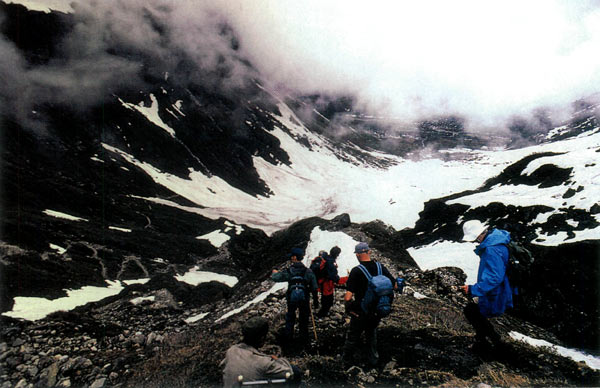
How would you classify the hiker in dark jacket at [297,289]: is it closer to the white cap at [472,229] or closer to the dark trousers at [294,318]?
the dark trousers at [294,318]

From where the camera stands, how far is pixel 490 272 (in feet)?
15.3

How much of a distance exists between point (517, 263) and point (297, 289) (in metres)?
4.02

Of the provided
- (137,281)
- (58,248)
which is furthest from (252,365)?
(58,248)

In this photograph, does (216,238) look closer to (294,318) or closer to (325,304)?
(325,304)

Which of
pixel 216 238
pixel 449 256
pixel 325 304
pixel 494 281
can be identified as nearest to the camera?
pixel 494 281

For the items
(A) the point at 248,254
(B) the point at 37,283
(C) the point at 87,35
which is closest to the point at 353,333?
(B) the point at 37,283

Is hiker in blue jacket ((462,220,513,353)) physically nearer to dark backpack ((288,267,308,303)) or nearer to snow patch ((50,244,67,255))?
dark backpack ((288,267,308,303))

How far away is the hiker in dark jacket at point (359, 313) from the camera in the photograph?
5230 millimetres

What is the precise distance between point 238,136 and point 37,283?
81.3m

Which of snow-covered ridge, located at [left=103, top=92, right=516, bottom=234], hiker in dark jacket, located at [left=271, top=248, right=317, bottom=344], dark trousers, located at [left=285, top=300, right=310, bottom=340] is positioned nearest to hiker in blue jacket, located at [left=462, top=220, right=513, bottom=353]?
hiker in dark jacket, located at [left=271, top=248, right=317, bottom=344]

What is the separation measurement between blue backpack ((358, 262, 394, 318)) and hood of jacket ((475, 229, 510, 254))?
1621mm

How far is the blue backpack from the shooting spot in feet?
16.2

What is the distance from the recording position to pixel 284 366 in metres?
3.16

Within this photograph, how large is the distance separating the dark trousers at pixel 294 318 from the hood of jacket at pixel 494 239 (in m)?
3.63
